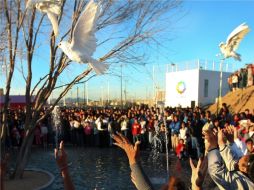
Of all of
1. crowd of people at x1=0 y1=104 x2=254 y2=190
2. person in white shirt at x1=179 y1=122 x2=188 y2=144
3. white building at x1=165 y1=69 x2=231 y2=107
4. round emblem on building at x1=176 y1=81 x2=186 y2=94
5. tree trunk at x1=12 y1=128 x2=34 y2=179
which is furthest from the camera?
round emblem on building at x1=176 y1=81 x2=186 y2=94

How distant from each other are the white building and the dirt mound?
8.53 m

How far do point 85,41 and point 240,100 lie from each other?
1974 centimetres

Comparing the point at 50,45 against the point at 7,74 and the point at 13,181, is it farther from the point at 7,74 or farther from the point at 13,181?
the point at 13,181

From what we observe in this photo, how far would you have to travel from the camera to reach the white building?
1369 inches

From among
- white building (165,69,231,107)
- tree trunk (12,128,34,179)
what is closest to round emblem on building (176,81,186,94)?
white building (165,69,231,107)

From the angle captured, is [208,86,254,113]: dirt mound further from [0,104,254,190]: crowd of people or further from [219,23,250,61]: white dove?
[219,23,250,61]: white dove

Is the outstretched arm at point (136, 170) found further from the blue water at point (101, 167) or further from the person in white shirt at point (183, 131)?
the person in white shirt at point (183, 131)

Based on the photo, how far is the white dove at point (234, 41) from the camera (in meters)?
11.2

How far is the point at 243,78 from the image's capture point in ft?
83.7

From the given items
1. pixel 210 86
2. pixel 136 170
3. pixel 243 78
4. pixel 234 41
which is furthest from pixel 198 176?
pixel 210 86

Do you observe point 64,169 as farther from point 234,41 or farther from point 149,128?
point 149,128

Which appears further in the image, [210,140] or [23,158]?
[23,158]

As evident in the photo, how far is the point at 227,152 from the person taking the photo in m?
3.83

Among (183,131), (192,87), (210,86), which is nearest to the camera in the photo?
(183,131)
